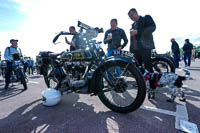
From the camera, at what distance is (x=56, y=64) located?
2494 mm

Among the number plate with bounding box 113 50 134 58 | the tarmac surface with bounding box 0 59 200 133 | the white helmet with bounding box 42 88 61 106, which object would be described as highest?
the number plate with bounding box 113 50 134 58

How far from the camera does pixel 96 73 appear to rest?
1.83 meters

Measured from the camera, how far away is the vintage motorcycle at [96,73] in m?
1.63

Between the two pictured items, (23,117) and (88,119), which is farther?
(23,117)

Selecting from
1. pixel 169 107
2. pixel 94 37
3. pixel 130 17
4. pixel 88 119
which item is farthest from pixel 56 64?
pixel 169 107

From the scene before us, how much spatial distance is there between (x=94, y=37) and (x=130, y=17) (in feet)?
3.53

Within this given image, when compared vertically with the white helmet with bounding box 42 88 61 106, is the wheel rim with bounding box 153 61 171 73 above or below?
above

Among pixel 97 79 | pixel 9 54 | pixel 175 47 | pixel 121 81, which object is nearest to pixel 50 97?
pixel 97 79

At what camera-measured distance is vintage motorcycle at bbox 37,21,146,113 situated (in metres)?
1.63

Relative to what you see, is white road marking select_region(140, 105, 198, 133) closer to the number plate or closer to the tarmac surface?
the tarmac surface

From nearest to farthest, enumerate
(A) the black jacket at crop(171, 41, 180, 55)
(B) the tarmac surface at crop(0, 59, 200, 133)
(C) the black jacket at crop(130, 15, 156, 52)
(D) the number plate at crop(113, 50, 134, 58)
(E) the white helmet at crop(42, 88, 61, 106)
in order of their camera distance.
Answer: (B) the tarmac surface at crop(0, 59, 200, 133), (D) the number plate at crop(113, 50, 134, 58), (E) the white helmet at crop(42, 88, 61, 106), (C) the black jacket at crop(130, 15, 156, 52), (A) the black jacket at crop(171, 41, 180, 55)

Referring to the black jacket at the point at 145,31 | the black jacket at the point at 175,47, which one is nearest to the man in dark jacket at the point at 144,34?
the black jacket at the point at 145,31

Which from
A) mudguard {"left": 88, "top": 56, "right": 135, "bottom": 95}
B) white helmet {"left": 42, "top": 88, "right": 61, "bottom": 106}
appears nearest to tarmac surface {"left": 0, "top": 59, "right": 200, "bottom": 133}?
white helmet {"left": 42, "top": 88, "right": 61, "bottom": 106}

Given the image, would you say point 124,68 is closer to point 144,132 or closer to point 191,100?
point 144,132
